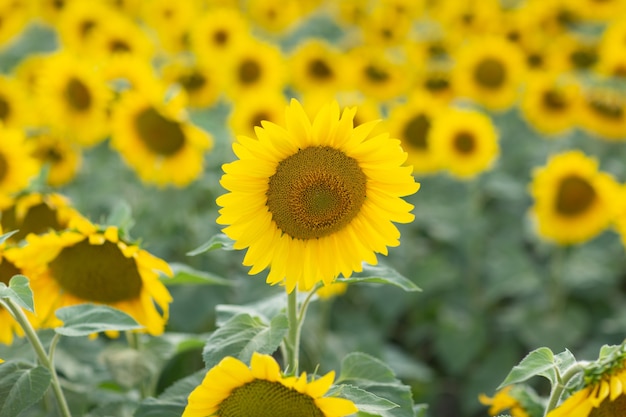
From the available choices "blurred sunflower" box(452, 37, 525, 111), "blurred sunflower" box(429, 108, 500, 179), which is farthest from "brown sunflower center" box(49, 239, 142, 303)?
"blurred sunflower" box(452, 37, 525, 111)

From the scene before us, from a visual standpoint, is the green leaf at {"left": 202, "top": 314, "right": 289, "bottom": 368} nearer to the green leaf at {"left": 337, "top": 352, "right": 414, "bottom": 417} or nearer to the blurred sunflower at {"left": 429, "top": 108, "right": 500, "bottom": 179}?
the green leaf at {"left": 337, "top": 352, "right": 414, "bottom": 417}

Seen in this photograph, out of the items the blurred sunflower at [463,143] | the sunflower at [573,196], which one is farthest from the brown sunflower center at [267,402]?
the blurred sunflower at [463,143]

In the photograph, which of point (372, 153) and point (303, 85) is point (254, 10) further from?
point (372, 153)

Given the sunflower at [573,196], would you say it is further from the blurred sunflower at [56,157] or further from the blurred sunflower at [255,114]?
the blurred sunflower at [56,157]

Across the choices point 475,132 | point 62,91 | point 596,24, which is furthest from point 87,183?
point 596,24

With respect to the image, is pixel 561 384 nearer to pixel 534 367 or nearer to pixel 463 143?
pixel 534 367

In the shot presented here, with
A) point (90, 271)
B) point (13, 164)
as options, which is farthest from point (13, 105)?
point (90, 271)
